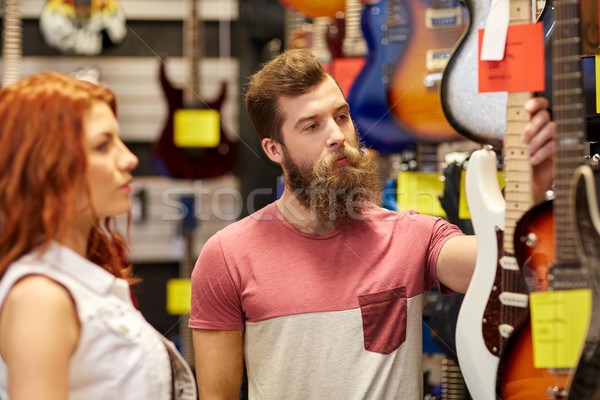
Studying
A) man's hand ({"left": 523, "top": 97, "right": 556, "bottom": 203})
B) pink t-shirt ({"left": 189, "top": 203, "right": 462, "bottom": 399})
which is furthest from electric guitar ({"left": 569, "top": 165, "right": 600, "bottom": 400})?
pink t-shirt ({"left": 189, "top": 203, "right": 462, "bottom": 399})

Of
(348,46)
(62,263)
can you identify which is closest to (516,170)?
(62,263)

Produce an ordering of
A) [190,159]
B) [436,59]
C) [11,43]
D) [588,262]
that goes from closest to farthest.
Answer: [588,262], [436,59], [11,43], [190,159]

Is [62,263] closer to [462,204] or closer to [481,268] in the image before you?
[481,268]

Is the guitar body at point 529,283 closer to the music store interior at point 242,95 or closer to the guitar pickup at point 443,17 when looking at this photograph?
the music store interior at point 242,95

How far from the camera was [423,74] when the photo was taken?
86.9 inches

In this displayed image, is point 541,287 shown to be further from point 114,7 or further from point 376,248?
point 114,7

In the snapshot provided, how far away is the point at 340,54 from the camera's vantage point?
2.76 meters

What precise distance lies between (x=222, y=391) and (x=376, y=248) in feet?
1.65

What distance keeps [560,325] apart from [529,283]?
0.19 m

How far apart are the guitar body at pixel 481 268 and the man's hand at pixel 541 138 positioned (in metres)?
0.12

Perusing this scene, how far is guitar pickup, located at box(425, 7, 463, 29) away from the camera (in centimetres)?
221

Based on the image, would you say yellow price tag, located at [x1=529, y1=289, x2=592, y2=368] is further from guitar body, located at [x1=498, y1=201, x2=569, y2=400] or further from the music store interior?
the music store interior

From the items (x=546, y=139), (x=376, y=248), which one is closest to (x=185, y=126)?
(x=376, y=248)

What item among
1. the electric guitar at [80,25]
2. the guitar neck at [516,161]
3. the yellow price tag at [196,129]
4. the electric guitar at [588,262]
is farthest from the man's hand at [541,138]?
the electric guitar at [80,25]
